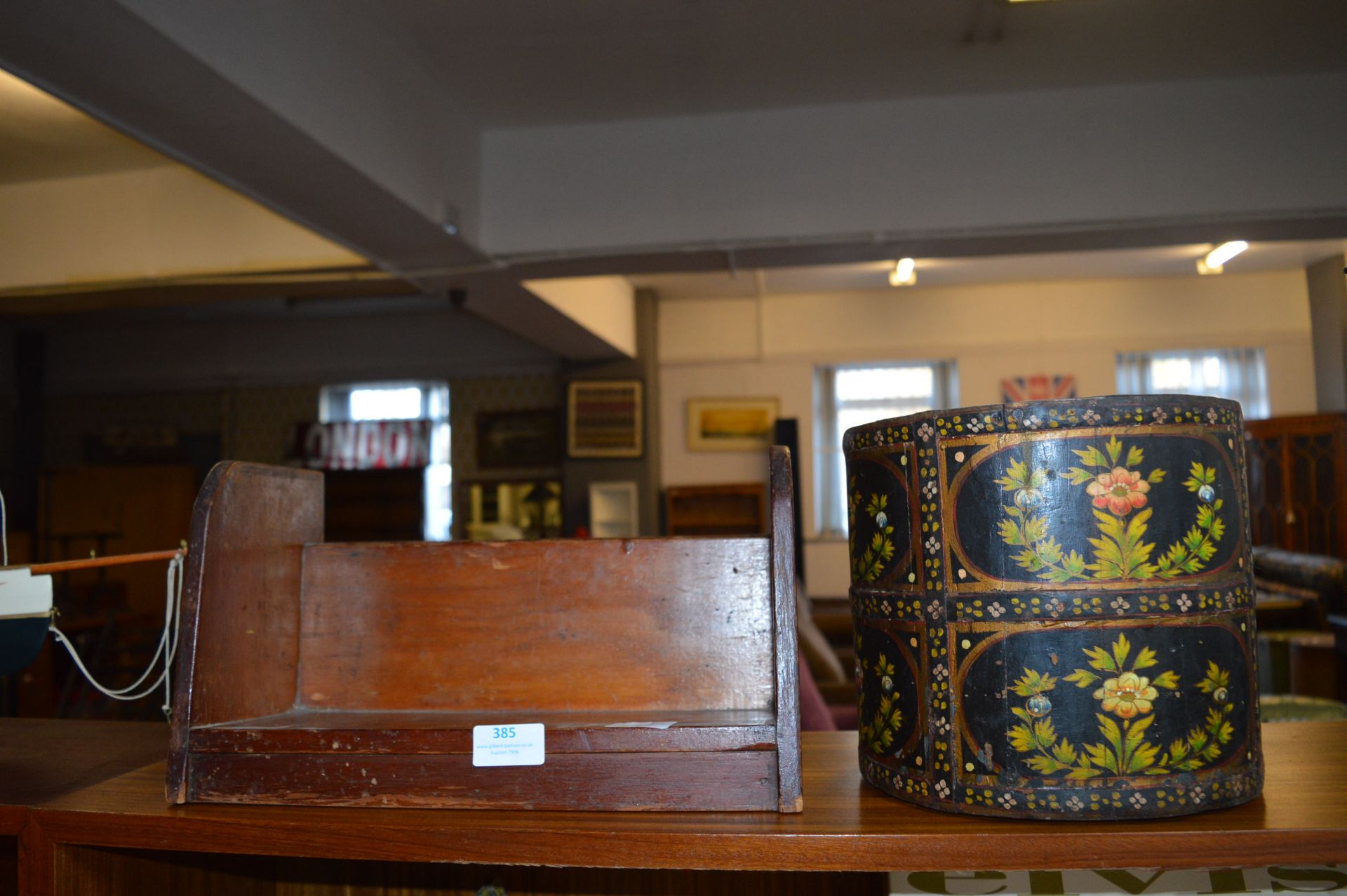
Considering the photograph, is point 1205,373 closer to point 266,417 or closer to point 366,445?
point 366,445

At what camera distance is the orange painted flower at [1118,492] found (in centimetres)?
74

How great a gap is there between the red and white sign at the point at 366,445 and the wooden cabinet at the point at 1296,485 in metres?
6.16

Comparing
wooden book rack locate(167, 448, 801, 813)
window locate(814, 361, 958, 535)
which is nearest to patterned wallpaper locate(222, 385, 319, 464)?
window locate(814, 361, 958, 535)

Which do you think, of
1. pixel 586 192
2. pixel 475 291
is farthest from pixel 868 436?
pixel 475 291

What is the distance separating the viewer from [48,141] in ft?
11.2

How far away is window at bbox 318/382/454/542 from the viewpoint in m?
7.98

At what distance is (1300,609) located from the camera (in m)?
5.29

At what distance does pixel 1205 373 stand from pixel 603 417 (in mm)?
4711

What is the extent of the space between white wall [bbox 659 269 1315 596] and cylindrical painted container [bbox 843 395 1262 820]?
6560mm

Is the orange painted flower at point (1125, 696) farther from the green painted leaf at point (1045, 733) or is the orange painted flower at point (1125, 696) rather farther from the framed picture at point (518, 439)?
the framed picture at point (518, 439)

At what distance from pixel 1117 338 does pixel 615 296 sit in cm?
395

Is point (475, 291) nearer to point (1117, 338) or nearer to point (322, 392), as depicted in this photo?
point (322, 392)

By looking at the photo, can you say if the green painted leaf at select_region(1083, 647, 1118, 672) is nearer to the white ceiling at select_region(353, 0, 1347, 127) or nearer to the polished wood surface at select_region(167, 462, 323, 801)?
the polished wood surface at select_region(167, 462, 323, 801)

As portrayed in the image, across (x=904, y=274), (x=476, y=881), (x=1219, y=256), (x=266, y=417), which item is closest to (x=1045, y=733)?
(x=476, y=881)
